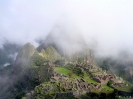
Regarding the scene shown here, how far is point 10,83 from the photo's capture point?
14000 cm

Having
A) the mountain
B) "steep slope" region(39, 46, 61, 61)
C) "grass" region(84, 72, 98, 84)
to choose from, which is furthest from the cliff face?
"grass" region(84, 72, 98, 84)

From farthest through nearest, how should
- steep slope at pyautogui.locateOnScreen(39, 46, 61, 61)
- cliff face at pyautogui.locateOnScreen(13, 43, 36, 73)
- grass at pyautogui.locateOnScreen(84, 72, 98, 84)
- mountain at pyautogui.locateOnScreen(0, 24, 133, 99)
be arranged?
steep slope at pyautogui.locateOnScreen(39, 46, 61, 61), cliff face at pyautogui.locateOnScreen(13, 43, 36, 73), grass at pyautogui.locateOnScreen(84, 72, 98, 84), mountain at pyautogui.locateOnScreen(0, 24, 133, 99)

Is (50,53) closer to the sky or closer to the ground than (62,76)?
closer to the sky

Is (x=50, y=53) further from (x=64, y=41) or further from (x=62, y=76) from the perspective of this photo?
(x=62, y=76)

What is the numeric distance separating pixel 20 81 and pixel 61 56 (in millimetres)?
42176

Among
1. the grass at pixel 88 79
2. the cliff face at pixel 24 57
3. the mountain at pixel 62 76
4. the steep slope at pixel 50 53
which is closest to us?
the mountain at pixel 62 76

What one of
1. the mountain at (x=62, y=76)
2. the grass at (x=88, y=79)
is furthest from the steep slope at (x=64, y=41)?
the grass at (x=88, y=79)

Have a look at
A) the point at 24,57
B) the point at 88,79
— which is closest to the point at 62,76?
the point at 88,79

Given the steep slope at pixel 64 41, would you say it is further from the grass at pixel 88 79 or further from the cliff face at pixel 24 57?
the grass at pixel 88 79

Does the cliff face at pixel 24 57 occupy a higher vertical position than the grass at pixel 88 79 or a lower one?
higher

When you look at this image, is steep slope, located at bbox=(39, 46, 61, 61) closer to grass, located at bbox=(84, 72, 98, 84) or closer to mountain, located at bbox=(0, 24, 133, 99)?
mountain, located at bbox=(0, 24, 133, 99)

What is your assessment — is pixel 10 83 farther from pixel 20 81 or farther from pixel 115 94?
pixel 115 94

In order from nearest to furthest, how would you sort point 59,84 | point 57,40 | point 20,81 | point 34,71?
point 59,84 → point 34,71 → point 20,81 → point 57,40

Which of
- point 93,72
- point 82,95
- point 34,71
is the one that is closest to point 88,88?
point 82,95
